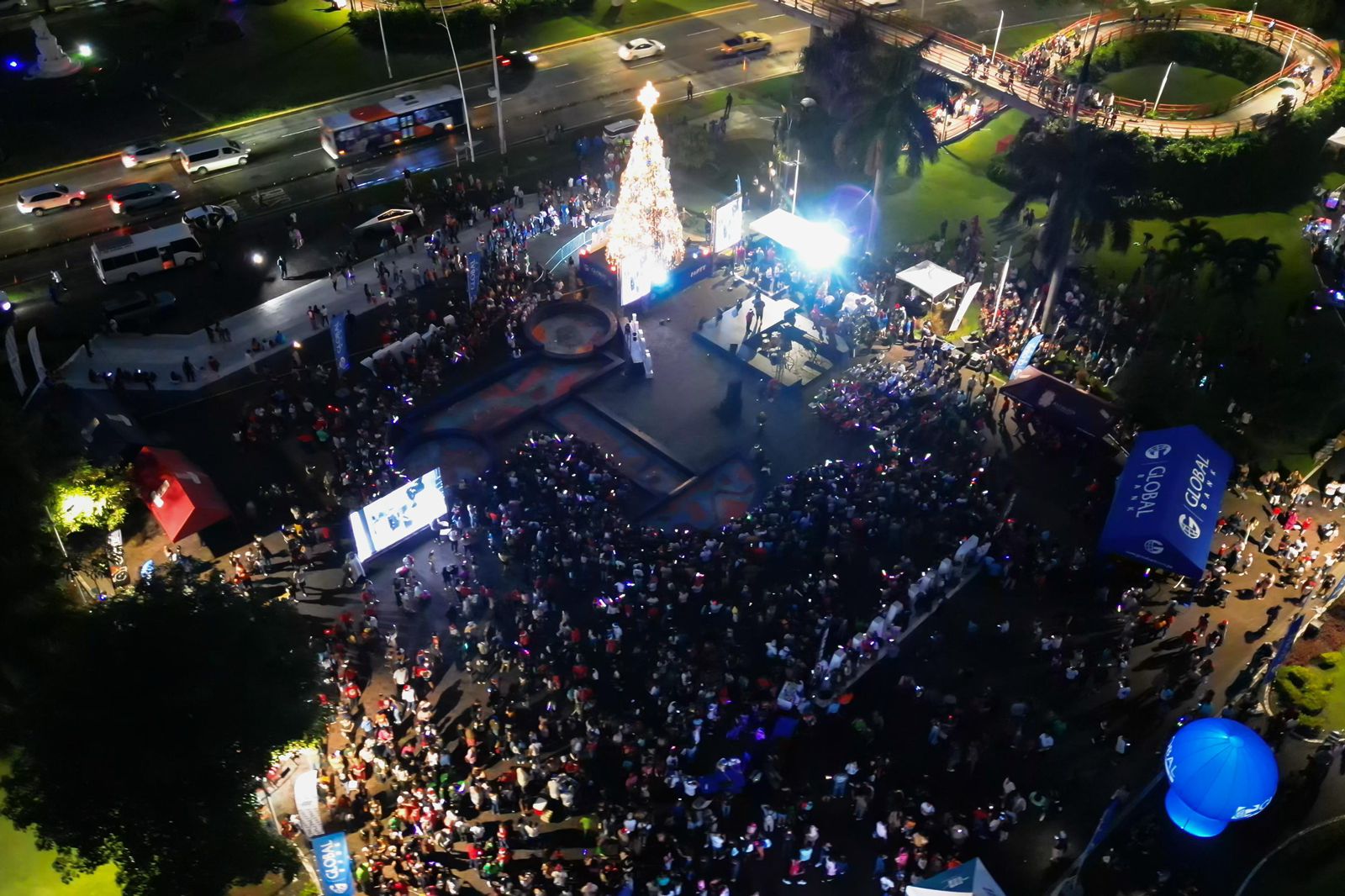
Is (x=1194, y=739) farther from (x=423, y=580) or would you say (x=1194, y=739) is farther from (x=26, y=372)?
(x=26, y=372)

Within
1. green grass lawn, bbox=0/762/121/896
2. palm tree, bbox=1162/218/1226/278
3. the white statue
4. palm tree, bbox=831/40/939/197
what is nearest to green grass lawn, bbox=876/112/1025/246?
palm tree, bbox=831/40/939/197

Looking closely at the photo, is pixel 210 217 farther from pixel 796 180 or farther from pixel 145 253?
pixel 796 180

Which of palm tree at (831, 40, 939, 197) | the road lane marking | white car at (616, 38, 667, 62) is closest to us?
palm tree at (831, 40, 939, 197)

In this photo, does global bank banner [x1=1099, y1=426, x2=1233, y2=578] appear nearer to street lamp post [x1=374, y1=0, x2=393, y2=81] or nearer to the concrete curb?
the concrete curb

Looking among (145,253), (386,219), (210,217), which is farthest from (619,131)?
(145,253)

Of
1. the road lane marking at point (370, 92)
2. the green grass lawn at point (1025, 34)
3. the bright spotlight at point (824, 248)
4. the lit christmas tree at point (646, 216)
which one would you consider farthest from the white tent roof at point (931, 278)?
the road lane marking at point (370, 92)

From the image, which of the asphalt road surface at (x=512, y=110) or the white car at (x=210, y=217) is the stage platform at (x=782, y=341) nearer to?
the asphalt road surface at (x=512, y=110)
